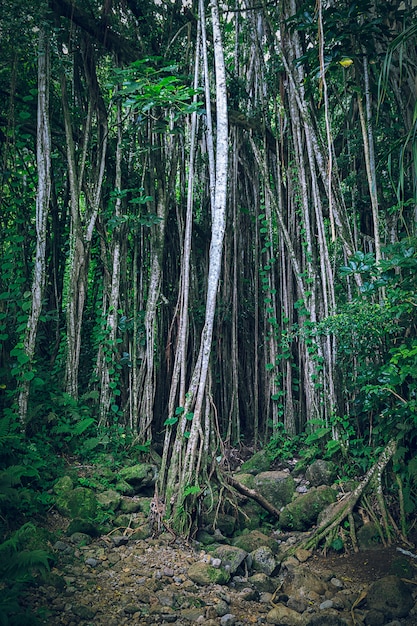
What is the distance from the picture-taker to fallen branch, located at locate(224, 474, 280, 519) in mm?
3912

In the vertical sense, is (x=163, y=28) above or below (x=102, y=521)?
above

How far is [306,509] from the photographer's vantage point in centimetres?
380

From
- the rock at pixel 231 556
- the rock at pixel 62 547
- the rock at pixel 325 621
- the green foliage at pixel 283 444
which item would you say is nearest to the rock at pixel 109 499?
the rock at pixel 62 547

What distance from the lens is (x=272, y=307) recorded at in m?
5.31

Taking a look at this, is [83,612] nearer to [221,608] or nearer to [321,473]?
[221,608]

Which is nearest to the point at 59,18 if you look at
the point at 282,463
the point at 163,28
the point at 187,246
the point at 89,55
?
the point at 89,55

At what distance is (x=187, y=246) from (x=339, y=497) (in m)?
2.34

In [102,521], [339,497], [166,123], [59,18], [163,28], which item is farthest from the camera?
[163,28]

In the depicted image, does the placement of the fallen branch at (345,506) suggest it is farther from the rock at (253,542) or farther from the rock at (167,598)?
the rock at (167,598)

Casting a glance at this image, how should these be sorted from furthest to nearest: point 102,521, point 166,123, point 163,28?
point 163,28
point 166,123
point 102,521

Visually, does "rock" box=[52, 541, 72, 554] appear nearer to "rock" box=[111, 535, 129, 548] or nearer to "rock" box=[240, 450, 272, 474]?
"rock" box=[111, 535, 129, 548]

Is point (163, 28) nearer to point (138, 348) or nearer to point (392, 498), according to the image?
point (138, 348)

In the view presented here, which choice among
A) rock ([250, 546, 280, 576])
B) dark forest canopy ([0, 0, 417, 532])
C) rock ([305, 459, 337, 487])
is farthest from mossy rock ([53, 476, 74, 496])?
rock ([305, 459, 337, 487])

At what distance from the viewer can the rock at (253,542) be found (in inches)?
136
